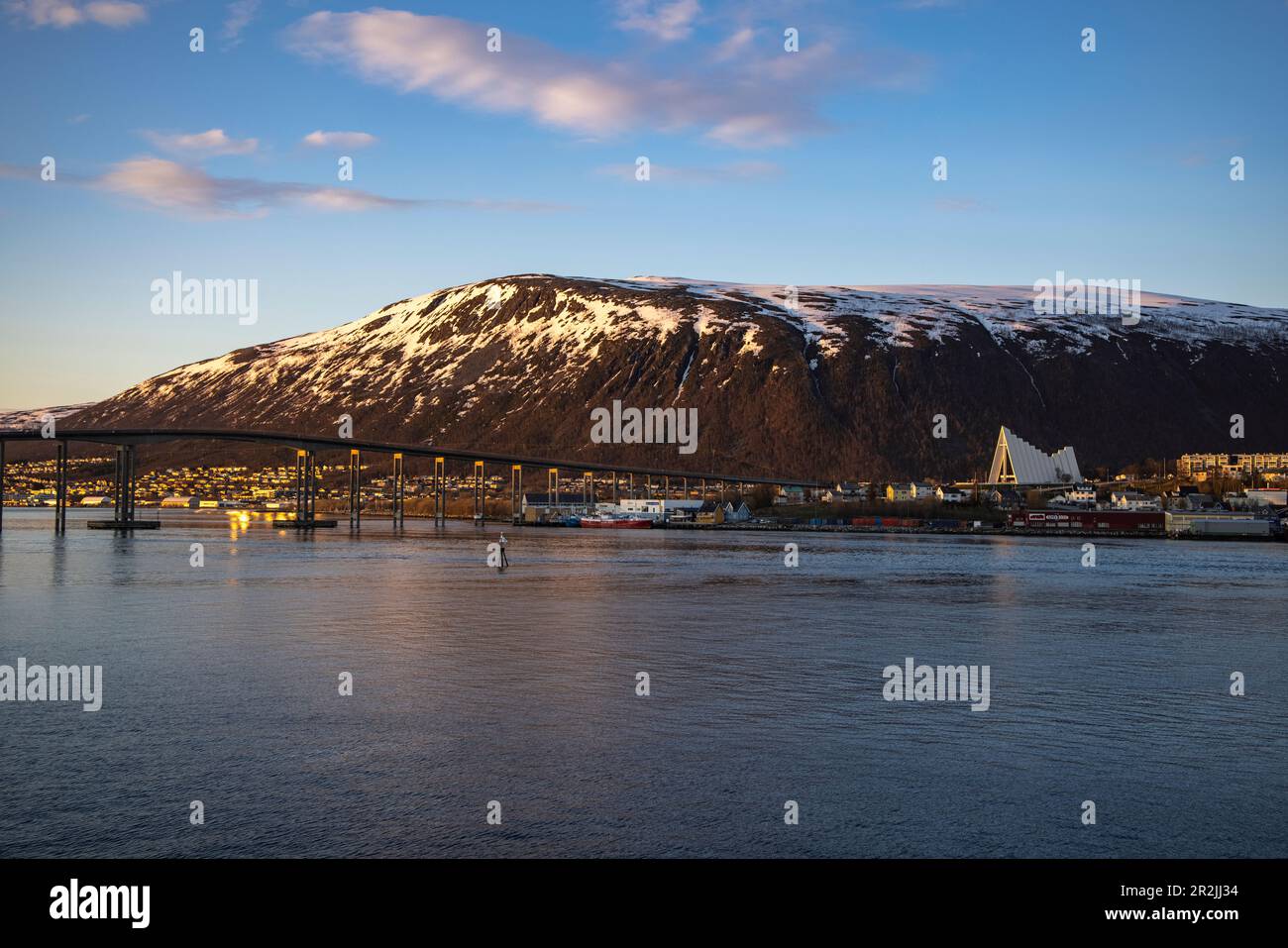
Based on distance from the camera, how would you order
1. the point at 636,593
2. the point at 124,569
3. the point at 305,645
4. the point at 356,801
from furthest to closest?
the point at 124,569, the point at 636,593, the point at 305,645, the point at 356,801

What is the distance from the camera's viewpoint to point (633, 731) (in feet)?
79.9

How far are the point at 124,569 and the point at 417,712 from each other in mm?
57418

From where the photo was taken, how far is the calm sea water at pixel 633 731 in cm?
1759

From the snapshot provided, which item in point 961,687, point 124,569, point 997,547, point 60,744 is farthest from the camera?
point 997,547

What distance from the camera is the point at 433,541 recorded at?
134750 mm

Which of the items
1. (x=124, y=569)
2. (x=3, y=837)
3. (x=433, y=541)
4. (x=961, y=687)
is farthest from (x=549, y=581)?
(x=433, y=541)

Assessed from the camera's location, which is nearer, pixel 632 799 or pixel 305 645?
pixel 632 799

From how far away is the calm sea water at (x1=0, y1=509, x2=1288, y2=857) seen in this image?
17594 mm

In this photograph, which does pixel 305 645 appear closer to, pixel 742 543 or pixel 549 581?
pixel 549 581

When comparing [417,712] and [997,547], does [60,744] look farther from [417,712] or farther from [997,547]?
[997,547]

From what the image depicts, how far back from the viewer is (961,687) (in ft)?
99.4
